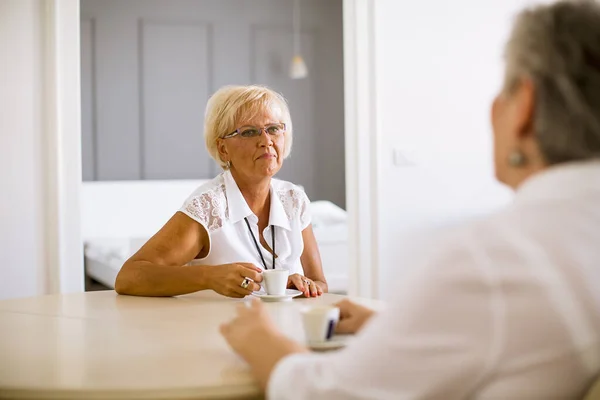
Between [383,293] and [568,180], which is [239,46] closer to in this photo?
[383,293]

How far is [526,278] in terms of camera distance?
815mm

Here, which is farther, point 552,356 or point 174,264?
point 174,264

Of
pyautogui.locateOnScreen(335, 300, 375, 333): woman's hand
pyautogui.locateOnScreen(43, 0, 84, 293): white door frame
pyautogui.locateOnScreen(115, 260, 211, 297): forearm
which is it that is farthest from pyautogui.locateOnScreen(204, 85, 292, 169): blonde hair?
pyautogui.locateOnScreen(43, 0, 84, 293): white door frame

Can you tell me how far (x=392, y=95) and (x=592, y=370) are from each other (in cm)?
319

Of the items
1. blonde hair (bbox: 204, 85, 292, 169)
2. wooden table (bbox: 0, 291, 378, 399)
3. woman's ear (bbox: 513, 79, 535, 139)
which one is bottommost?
wooden table (bbox: 0, 291, 378, 399)

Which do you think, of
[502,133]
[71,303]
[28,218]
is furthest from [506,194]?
[502,133]

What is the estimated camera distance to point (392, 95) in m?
3.98

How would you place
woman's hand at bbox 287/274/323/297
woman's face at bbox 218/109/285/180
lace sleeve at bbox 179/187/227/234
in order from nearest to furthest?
woman's hand at bbox 287/274/323/297 < lace sleeve at bbox 179/187/227/234 < woman's face at bbox 218/109/285/180

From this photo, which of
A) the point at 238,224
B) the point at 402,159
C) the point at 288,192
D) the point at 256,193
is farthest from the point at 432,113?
the point at 238,224

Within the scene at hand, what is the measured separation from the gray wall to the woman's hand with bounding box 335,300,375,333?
487 centimetres

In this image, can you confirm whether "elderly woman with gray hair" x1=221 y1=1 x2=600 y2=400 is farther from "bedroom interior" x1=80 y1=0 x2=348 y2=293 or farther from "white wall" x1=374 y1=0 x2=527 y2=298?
"bedroom interior" x1=80 y1=0 x2=348 y2=293

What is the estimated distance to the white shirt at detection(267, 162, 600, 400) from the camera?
82cm

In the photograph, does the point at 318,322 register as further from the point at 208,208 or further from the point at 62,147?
the point at 62,147

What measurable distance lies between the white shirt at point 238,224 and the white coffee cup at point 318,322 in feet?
2.96
